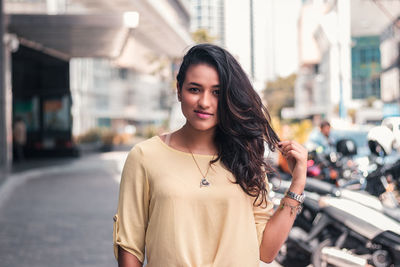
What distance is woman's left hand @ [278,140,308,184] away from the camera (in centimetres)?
206

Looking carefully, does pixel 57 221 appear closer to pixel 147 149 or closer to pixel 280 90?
pixel 147 149

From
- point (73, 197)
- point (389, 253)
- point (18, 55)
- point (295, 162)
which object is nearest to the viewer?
point (295, 162)

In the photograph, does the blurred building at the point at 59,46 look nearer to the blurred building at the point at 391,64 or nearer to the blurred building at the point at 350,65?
the blurred building at the point at 350,65

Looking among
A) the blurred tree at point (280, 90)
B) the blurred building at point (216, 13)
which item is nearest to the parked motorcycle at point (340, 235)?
the blurred building at point (216, 13)

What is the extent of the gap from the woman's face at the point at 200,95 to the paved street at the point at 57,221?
412 cm

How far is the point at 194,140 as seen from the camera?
2.04 m

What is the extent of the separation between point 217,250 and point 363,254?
2.83 meters

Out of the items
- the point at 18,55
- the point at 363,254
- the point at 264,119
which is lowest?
the point at 363,254

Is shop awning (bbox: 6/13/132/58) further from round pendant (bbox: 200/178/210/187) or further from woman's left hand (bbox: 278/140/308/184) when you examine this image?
round pendant (bbox: 200/178/210/187)

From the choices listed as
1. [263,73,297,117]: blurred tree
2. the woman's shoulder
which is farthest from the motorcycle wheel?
[263,73,297,117]: blurred tree

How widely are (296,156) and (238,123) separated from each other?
23 cm

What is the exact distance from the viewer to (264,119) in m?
2.11

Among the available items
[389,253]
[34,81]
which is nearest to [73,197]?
[389,253]

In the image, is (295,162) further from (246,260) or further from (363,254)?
(363,254)
